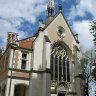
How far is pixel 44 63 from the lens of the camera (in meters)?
30.4

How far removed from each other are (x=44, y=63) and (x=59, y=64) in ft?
11.6

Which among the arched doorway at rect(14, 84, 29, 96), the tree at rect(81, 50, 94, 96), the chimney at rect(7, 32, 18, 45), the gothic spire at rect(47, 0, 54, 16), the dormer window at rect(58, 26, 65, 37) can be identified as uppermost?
the gothic spire at rect(47, 0, 54, 16)

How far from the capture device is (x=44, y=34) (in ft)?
107

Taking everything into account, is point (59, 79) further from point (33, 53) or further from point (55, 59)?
point (33, 53)

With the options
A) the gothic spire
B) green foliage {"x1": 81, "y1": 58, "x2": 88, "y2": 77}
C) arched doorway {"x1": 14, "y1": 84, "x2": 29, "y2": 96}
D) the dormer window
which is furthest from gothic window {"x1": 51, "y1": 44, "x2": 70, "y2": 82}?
the gothic spire

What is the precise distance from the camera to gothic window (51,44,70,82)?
32344 millimetres

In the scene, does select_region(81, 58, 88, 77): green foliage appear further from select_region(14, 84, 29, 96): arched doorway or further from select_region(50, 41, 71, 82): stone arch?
select_region(14, 84, 29, 96): arched doorway

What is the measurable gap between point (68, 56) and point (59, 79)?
4.28 metres

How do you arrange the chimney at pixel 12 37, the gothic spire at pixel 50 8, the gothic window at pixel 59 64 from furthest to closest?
the gothic spire at pixel 50 8 → the gothic window at pixel 59 64 → the chimney at pixel 12 37

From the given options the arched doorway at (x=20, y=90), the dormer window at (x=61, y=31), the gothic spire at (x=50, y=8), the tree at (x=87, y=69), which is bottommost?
the arched doorway at (x=20, y=90)

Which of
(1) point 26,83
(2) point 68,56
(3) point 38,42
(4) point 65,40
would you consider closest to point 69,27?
(4) point 65,40

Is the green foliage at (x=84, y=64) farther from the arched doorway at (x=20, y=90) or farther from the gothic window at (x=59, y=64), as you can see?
the arched doorway at (x=20, y=90)

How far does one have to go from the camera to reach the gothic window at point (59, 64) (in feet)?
106

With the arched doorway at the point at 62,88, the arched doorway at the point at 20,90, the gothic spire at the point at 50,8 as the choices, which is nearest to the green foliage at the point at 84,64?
the arched doorway at the point at 62,88
